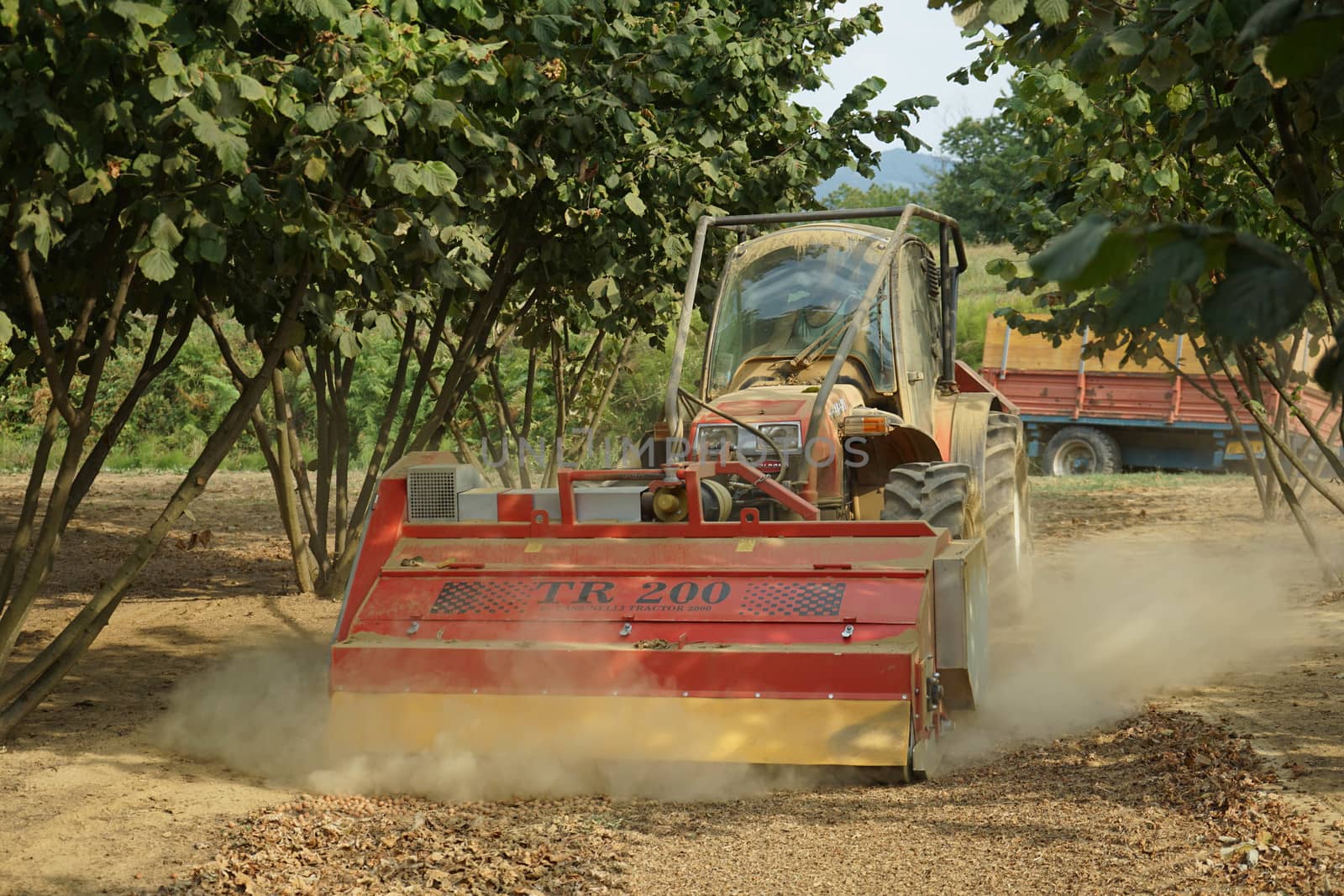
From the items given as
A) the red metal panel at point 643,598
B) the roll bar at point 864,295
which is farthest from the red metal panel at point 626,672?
the roll bar at point 864,295

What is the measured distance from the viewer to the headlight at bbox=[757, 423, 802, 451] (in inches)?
275

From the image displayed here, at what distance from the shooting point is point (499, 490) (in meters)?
6.61

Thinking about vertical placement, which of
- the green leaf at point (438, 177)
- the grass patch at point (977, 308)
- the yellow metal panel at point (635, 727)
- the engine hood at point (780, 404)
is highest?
the grass patch at point (977, 308)

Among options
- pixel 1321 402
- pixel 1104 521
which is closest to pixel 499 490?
pixel 1104 521

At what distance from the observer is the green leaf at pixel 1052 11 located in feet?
15.1

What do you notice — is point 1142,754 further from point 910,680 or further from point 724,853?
point 724,853

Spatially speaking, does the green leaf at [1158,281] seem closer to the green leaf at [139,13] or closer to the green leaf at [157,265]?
the green leaf at [139,13]

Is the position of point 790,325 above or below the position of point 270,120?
below

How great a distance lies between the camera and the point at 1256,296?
5.84 feet

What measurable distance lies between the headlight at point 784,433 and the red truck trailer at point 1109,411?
55.1 ft

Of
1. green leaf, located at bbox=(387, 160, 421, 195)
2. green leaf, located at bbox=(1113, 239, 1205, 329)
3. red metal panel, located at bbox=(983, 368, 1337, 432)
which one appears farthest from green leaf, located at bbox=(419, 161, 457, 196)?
red metal panel, located at bbox=(983, 368, 1337, 432)

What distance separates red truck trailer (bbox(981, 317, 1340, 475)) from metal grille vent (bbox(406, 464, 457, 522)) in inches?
702

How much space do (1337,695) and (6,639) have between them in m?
6.28

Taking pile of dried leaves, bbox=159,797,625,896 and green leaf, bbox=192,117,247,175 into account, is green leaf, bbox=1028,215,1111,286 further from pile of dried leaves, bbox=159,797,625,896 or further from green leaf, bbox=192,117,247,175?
green leaf, bbox=192,117,247,175
